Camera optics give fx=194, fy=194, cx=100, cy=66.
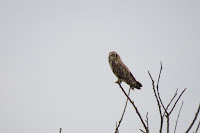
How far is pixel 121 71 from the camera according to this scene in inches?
239

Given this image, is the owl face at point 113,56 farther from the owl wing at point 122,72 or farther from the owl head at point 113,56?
the owl wing at point 122,72

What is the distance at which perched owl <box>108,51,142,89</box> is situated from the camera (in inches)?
218

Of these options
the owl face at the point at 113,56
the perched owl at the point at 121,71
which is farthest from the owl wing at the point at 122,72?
the owl face at the point at 113,56

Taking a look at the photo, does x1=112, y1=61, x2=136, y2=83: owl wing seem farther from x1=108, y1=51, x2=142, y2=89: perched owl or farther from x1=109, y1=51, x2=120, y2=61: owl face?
x1=109, y1=51, x2=120, y2=61: owl face

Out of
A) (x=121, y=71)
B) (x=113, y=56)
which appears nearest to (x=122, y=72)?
(x=121, y=71)

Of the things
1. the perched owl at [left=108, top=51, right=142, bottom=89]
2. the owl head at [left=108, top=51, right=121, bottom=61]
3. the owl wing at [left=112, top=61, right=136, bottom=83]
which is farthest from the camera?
the owl head at [left=108, top=51, right=121, bottom=61]

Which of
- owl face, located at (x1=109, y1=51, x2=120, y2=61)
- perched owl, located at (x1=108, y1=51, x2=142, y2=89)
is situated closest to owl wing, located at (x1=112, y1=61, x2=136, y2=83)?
perched owl, located at (x1=108, y1=51, x2=142, y2=89)

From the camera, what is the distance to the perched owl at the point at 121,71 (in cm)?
554

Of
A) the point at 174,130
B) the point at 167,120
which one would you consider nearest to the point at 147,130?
the point at 167,120

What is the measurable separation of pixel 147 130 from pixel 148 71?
2.33 feet

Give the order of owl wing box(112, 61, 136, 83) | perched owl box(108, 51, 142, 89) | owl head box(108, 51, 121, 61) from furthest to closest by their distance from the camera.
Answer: owl head box(108, 51, 121, 61)
owl wing box(112, 61, 136, 83)
perched owl box(108, 51, 142, 89)

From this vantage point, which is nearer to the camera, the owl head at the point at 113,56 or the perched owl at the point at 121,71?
the perched owl at the point at 121,71

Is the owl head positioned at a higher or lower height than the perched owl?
higher

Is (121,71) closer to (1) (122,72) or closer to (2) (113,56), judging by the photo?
(1) (122,72)
